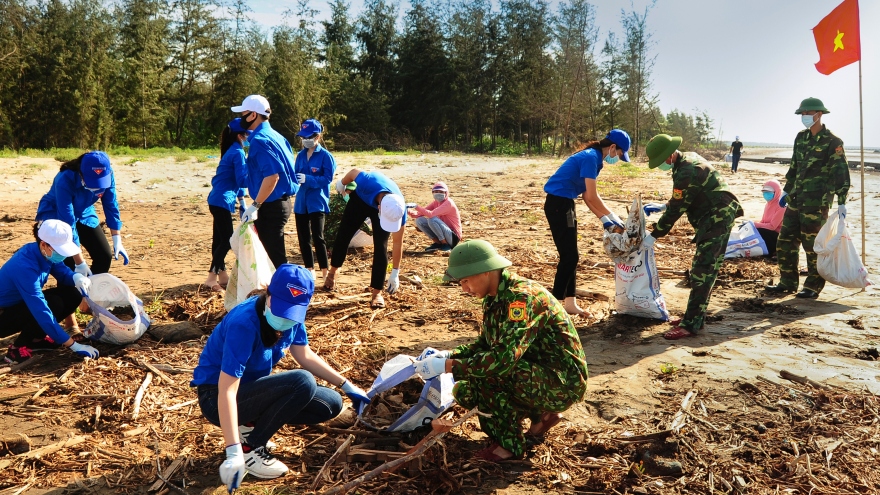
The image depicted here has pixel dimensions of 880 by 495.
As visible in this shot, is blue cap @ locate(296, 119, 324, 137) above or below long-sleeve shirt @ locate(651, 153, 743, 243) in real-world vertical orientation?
above

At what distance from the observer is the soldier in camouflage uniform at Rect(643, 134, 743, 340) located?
5406 millimetres

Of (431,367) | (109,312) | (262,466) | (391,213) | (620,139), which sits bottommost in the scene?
(262,466)

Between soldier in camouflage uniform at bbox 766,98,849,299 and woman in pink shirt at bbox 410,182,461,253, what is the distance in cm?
399

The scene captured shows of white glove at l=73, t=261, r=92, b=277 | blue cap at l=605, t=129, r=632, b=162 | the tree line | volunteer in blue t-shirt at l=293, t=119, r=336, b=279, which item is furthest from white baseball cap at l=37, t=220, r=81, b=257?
the tree line

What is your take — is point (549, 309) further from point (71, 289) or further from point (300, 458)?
point (71, 289)

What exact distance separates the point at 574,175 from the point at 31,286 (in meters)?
4.37

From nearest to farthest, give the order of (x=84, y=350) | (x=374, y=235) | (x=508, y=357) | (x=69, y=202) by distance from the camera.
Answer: (x=508, y=357)
(x=84, y=350)
(x=69, y=202)
(x=374, y=235)

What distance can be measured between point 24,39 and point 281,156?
22.3m

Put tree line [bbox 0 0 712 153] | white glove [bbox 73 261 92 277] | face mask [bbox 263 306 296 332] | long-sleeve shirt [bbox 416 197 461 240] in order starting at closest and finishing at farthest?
1. face mask [bbox 263 306 296 332]
2. white glove [bbox 73 261 92 277]
3. long-sleeve shirt [bbox 416 197 461 240]
4. tree line [bbox 0 0 712 153]

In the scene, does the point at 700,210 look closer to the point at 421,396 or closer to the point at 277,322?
the point at 421,396

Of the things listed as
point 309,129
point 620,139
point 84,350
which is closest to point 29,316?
point 84,350

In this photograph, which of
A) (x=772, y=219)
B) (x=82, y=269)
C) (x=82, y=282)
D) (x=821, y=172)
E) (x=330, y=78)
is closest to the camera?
(x=82, y=282)

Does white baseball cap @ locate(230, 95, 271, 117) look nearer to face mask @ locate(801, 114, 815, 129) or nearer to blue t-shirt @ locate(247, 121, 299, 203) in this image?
blue t-shirt @ locate(247, 121, 299, 203)

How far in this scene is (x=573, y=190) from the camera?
18.4ft
